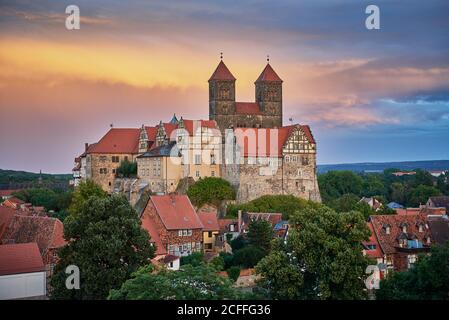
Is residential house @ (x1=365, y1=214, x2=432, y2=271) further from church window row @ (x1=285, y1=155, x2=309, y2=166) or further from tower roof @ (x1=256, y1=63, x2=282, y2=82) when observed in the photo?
tower roof @ (x1=256, y1=63, x2=282, y2=82)

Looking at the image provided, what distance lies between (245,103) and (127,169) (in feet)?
45.5

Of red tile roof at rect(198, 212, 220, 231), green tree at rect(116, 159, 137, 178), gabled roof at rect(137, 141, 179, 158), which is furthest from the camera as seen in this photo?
green tree at rect(116, 159, 137, 178)

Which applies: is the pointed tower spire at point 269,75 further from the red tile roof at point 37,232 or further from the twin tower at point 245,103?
the red tile roof at point 37,232

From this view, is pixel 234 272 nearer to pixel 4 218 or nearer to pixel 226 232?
pixel 226 232

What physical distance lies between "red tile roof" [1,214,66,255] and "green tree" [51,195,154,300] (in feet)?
20.3

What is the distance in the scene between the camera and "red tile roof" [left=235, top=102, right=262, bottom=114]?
250 ft

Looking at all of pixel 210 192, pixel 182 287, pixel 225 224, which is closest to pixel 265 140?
pixel 210 192

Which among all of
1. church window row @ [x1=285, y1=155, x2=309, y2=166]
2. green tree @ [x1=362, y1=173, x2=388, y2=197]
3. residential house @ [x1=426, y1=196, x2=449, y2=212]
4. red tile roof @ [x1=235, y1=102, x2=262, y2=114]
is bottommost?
residential house @ [x1=426, y1=196, x2=449, y2=212]

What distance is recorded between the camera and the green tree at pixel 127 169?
7150 centimetres

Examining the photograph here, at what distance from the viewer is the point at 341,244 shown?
2783cm

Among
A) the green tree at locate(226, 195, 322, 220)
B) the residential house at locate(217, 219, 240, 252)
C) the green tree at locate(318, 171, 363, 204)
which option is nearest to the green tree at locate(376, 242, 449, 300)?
the residential house at locate(217, 219, 240, 252)

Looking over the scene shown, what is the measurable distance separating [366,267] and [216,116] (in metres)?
47.8

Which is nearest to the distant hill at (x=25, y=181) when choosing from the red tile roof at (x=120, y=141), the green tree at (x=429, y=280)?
the red tile roof at (x=120, y=141)
